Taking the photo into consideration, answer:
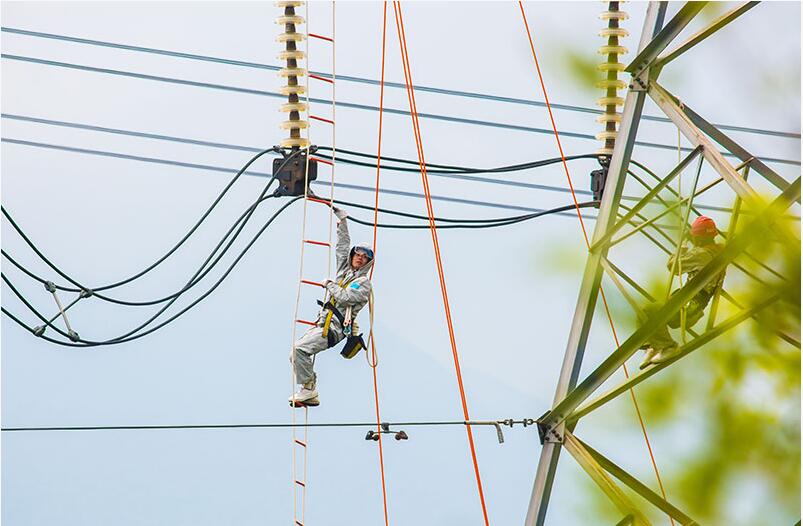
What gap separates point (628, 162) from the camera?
858 cm

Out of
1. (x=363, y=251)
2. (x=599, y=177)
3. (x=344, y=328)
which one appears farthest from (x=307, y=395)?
(x=599, y=177)

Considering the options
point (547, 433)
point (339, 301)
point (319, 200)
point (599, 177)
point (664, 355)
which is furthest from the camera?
point (599, 177)

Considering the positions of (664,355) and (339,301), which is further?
(339,301)

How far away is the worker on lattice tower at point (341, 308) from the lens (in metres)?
9.14

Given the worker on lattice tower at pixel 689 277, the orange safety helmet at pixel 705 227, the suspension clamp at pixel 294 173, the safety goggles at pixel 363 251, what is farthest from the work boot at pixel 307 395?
the orange safety helmet at pixel 705 227

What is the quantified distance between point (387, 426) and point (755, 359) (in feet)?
20.3

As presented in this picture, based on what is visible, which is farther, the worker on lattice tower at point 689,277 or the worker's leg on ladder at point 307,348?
the worker's leg on ladder at point 307,348

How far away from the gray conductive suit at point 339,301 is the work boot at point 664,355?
2.33 metres

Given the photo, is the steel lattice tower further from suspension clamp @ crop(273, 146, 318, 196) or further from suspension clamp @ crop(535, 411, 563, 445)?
suspension clamp @ crop(273, 146, 318, 196)

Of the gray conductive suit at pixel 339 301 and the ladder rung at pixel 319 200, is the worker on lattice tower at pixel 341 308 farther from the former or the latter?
the ladder rung at pixel 319 200

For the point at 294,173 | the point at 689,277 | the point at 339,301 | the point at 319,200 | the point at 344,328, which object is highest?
the point at 294,173

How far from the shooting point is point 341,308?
9.24 metres

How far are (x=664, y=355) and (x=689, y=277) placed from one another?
57 centimetres

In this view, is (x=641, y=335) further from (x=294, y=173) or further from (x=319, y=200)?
(x=294, y=173)
